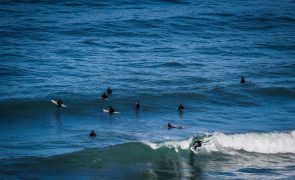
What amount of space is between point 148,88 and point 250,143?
565 inches

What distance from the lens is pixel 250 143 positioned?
41.7m

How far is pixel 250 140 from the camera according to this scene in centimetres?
4184

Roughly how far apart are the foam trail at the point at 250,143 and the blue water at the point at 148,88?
0.09 m

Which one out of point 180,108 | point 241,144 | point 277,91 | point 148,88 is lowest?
point 241,144

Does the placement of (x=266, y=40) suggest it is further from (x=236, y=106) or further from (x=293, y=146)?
(x=293, y=146)

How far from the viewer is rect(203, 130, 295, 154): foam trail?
41.1 m

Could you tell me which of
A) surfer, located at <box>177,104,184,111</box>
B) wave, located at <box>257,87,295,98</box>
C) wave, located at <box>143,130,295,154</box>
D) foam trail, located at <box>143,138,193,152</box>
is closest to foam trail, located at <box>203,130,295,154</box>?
wave, located at <box>143,130,295,154</box>

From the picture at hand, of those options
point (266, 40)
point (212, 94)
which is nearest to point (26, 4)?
point (266, 40)

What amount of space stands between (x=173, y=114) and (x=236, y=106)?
5716 millimetres

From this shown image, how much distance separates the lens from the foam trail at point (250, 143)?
1617 inches

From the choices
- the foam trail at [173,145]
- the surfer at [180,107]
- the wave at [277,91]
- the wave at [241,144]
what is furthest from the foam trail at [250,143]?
the wave at [277,91]

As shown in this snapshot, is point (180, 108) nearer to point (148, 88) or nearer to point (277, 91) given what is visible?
point (148, 88)

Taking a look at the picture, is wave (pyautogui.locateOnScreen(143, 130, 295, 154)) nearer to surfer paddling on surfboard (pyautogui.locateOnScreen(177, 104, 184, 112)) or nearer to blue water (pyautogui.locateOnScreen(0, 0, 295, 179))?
blue water (pyautogui.locateOnScreen(0, 0, 295, 179))

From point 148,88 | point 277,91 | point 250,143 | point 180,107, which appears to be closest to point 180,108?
point 180,107
